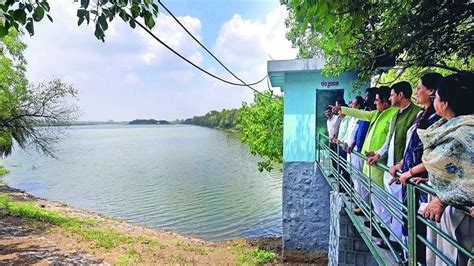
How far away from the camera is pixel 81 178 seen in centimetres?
2327

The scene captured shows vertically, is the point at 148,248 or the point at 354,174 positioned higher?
the point at 354,174

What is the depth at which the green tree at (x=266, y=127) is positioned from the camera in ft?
34.9

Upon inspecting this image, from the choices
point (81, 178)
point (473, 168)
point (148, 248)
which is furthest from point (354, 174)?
point (81, 178)

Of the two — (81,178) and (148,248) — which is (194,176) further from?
(148,248)

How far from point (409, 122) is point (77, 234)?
894 cm

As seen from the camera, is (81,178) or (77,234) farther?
(81,178)

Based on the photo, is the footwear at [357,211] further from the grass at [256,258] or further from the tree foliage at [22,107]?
the tree foliage at [22,107]

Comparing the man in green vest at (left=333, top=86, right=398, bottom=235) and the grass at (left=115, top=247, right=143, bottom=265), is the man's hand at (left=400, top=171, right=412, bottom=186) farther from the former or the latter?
the grass at (left=115, top=247, right=143, bottom=265)

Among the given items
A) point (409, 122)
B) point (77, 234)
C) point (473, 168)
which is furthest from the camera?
point (77, 234)

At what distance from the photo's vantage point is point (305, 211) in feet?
26.7

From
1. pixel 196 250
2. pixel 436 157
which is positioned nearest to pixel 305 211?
pixel 196 250

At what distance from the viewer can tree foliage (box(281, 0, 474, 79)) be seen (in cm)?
279

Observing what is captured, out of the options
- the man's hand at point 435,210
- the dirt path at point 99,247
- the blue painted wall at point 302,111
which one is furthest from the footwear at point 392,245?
Result: the dirt path at point 99,247

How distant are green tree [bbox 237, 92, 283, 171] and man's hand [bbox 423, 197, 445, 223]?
339 inches
